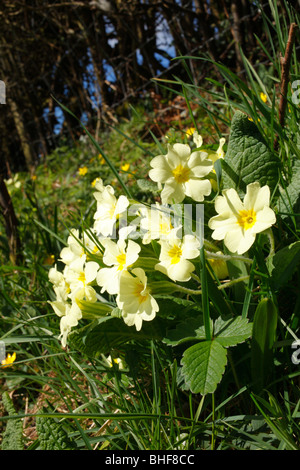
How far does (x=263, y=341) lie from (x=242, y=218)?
28 centimetres

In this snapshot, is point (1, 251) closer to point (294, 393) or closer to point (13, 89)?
point (294, 393)

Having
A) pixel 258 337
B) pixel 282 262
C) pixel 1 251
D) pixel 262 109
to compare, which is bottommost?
pixel 1 251

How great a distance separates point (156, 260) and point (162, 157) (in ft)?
0.84

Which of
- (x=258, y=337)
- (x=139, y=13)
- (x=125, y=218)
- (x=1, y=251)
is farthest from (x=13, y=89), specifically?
(x=258, y=337)

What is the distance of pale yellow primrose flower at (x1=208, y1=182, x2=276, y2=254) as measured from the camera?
2.92 feet

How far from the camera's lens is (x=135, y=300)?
0.98m

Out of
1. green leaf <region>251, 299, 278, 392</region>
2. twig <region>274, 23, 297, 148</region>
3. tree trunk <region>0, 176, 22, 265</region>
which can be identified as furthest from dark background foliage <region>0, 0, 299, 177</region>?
green leaf <region>251, 299, 278, 392</region>

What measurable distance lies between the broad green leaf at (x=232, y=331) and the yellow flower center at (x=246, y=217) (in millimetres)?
216

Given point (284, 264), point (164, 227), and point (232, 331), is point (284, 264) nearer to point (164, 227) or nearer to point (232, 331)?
point (232, 331)

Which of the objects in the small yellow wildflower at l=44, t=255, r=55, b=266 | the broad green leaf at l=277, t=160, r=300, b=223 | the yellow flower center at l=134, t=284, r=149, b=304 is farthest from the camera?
the small yellow wildflower at l=44, t=255, r=55, b=266

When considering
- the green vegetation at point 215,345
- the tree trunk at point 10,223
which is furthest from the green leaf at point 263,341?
the tree trunk at point 10,223

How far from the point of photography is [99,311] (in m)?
1.13

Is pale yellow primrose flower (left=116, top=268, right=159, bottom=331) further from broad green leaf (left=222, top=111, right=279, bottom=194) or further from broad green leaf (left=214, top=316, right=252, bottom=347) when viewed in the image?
broad green leaf (left=222, top=111, right=279, bottom=194)
